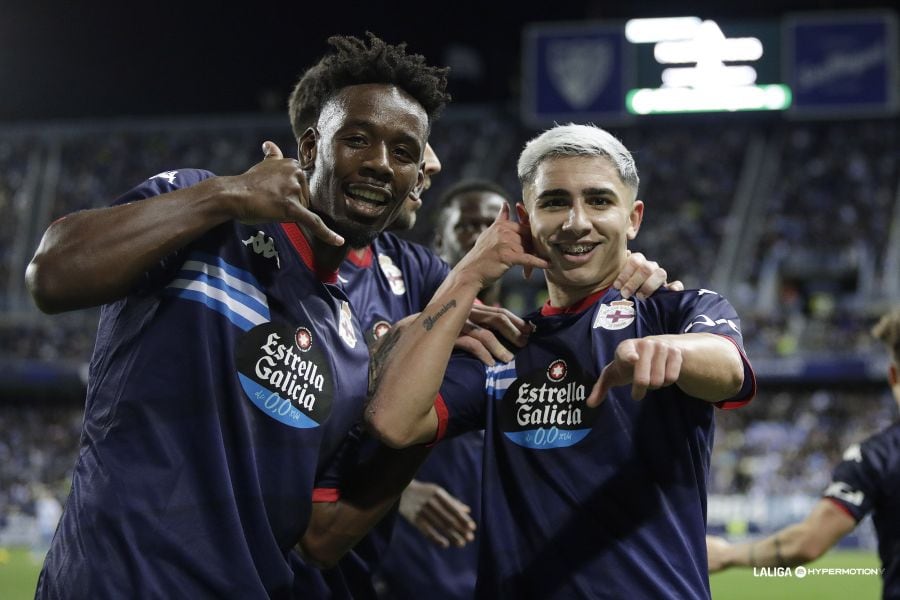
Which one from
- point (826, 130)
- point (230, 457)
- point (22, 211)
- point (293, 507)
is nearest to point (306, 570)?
point (293, 507)

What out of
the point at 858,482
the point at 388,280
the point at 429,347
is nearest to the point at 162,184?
the point at 429,347

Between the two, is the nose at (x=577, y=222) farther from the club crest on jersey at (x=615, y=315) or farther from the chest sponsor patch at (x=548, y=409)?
the chest sponsor patch at (x=548, y=409)

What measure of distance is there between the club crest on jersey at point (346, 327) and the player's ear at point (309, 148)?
0.42 metres

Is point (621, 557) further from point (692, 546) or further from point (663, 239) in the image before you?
point (663, 239)

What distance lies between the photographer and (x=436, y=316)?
3020 millimetres

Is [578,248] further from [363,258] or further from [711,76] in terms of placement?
[711,76]

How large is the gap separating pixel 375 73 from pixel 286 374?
950 mm

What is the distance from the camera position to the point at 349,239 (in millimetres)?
2998

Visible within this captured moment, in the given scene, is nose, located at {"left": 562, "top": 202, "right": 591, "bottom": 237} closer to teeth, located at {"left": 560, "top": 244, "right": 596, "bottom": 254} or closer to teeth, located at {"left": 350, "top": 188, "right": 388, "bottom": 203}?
teeth, located at {"left": 560, "top": 244, "right": 596, "bottom": 254}

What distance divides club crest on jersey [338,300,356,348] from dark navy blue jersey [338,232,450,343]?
2.14 feet

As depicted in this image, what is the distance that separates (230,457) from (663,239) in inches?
1058

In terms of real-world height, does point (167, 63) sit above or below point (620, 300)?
above

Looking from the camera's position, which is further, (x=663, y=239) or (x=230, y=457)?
(x=663, y=239)

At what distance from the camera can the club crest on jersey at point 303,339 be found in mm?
2744
